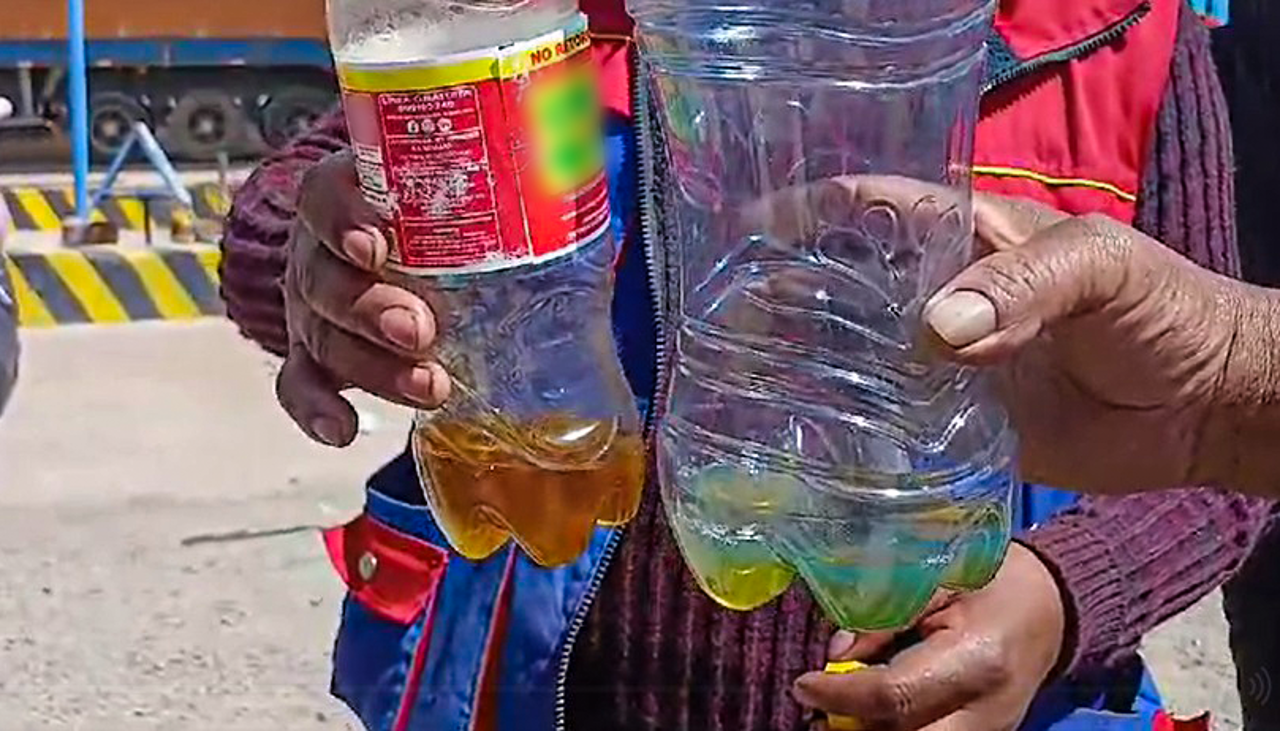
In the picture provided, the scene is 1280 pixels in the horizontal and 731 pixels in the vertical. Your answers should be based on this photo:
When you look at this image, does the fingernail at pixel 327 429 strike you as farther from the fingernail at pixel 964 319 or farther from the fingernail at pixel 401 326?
the fingernail at pixel 964 319

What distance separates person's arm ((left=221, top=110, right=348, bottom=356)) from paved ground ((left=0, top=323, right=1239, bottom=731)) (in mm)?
2878

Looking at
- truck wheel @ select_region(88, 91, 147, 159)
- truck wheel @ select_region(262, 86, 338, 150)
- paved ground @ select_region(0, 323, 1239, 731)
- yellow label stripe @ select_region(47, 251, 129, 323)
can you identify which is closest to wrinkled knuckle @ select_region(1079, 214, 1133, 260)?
paved ground @ select_region(0, 323, 1239, 731)

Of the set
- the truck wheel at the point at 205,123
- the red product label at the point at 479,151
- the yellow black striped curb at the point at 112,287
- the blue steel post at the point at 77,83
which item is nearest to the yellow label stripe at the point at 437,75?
the red product label at the point at 479,151

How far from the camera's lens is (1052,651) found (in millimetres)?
1667

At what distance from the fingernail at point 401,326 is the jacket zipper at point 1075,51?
1.72 ft

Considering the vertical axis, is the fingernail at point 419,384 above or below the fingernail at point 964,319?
below

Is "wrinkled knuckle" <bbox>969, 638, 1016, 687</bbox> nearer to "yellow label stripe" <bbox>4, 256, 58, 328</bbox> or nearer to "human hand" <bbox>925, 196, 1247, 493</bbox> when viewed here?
"human hand" <bbox>925, 196, 1247, 493</bbox>

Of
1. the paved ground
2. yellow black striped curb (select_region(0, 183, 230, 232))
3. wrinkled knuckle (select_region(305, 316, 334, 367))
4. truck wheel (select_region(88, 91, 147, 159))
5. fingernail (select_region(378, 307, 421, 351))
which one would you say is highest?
fingernail (select_region(378, 307, 421, 351))

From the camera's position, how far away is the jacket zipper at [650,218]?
66.6 inches

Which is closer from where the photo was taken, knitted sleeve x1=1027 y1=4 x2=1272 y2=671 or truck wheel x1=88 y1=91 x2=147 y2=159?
knitted sleeve x1=1027 y1=4 x2=1272 y2=671

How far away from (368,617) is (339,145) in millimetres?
403

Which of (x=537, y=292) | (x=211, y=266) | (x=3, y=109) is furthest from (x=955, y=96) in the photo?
(x=211, y=266)

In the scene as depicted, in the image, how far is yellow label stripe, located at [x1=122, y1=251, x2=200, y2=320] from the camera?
8.55m

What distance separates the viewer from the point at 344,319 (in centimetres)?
151
